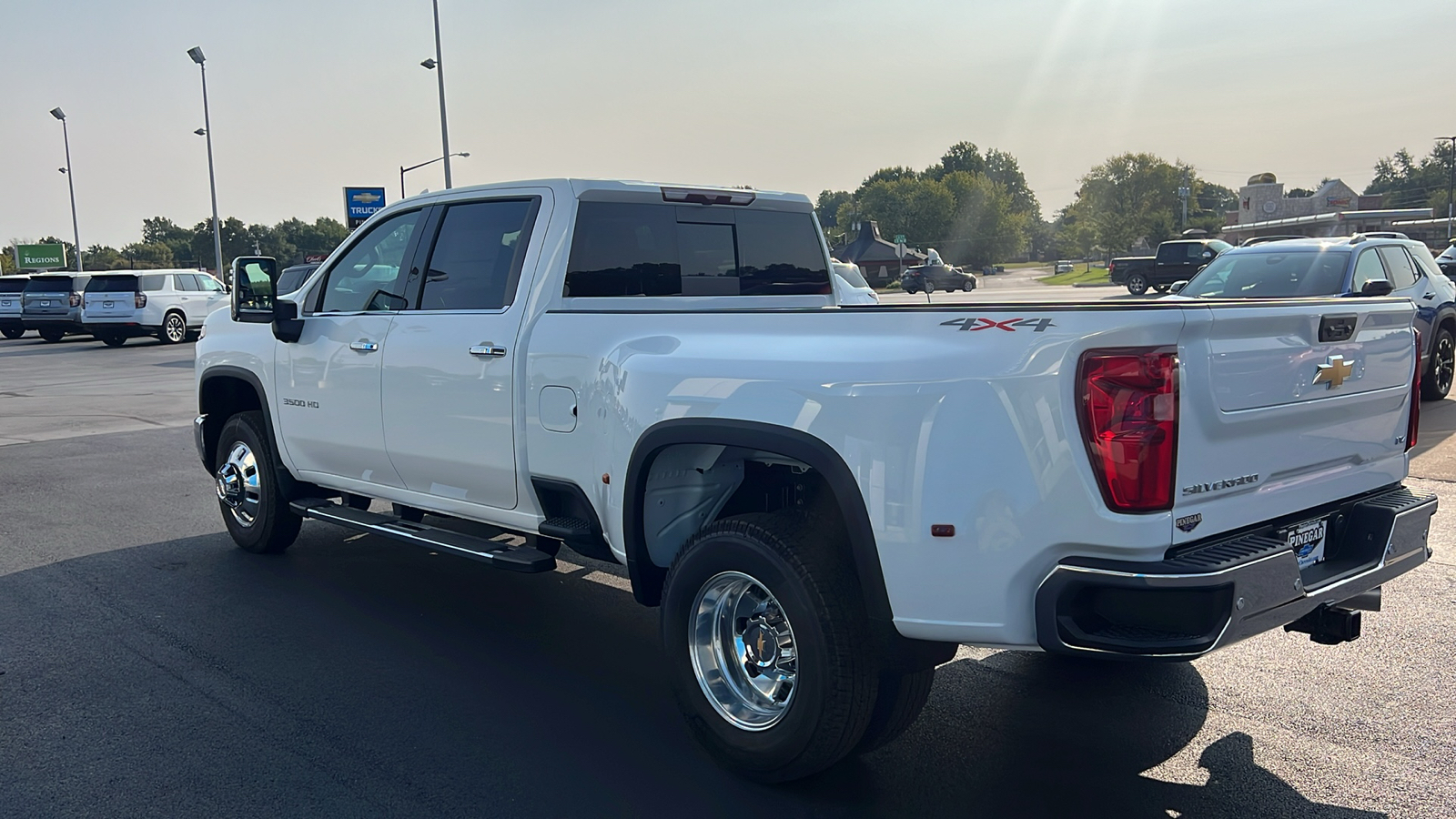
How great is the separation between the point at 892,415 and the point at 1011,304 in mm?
469

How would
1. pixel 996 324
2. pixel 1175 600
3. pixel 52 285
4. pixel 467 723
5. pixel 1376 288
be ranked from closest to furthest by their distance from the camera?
1. pixel 1175 600
2. pixel 996 324
3. pixel 467 723
4. pixel 1376 288
5. pixel 52 285

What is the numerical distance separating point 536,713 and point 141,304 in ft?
88.5

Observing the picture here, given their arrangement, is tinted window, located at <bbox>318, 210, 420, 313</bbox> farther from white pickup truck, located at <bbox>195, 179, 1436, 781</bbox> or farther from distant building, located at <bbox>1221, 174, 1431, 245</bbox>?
distant building, located at <bbox>1221, 174, 1431, 245</bbox>

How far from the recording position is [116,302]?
2739 cm

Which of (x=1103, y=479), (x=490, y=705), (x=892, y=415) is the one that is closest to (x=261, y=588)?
(x=490, y=705)

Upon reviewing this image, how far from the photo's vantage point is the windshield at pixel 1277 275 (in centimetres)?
1107

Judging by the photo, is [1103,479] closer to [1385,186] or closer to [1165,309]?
[1165,309]

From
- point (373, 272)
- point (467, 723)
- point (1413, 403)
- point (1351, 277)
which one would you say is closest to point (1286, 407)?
point (1413, 403)

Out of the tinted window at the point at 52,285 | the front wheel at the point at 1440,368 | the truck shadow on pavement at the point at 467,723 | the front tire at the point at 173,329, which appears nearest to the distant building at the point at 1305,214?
the front wheel at the point at 1440,368

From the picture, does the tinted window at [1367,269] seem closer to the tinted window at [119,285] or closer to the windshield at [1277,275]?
the windshield at [1277,275]

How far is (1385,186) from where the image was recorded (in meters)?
161

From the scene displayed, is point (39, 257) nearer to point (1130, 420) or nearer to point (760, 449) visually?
point (760, 449)

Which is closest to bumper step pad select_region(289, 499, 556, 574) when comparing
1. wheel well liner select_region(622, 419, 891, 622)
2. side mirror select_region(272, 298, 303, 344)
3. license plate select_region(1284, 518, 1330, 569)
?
wheel well liner select_region(622, 419, 891, 622)

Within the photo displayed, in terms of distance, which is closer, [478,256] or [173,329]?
[478,256]
